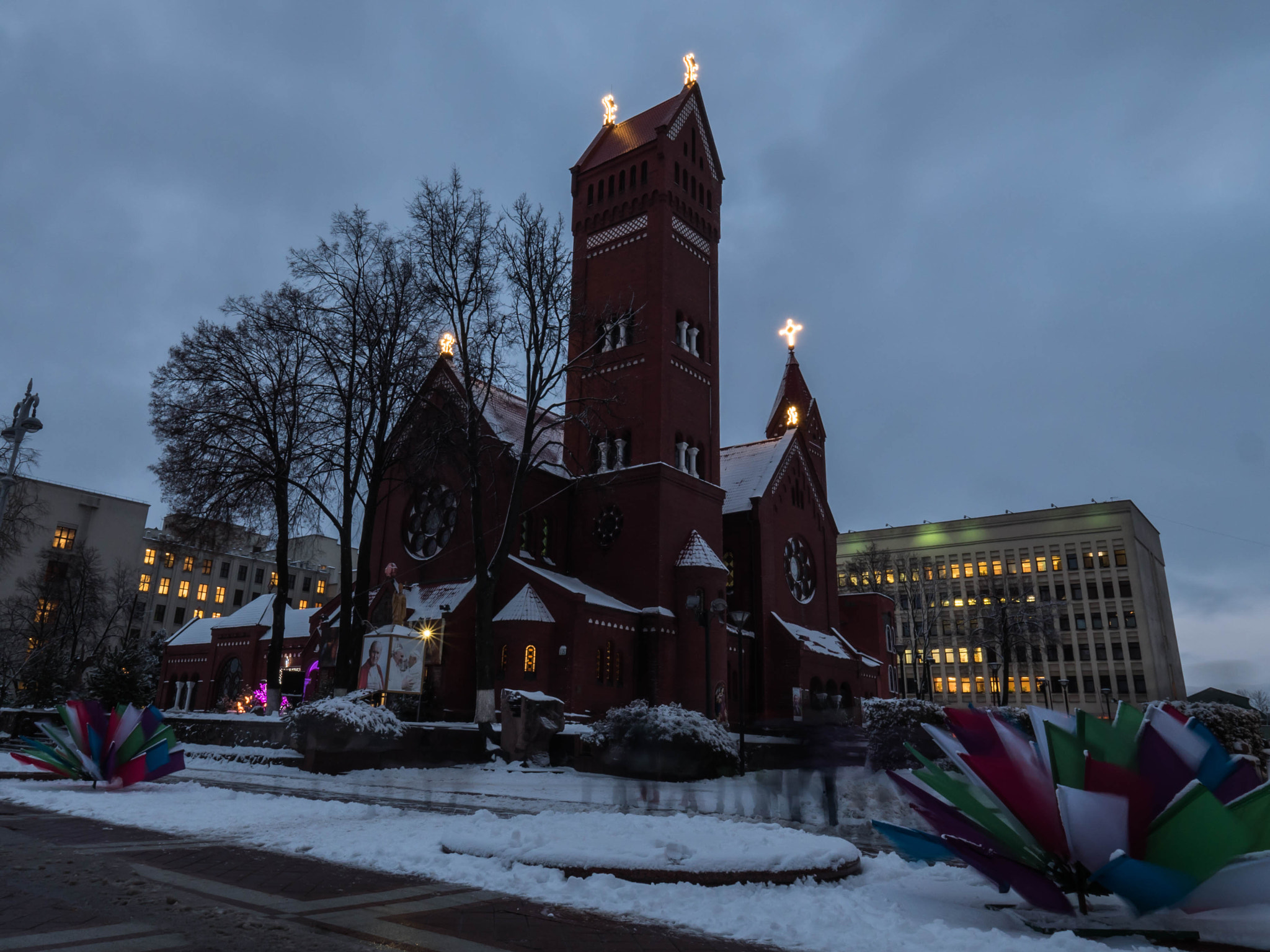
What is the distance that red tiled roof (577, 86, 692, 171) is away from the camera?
123 ft

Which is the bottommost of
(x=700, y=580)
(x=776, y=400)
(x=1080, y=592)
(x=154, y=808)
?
(x=154, y=808)

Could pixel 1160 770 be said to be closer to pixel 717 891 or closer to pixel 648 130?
pixel 717 891

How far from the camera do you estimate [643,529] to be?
3228 centimetres

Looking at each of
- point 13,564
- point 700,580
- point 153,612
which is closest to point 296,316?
point 700,580

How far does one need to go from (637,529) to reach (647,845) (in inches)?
1001

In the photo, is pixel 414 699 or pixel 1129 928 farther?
pixel 414 699

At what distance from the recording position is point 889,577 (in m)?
85.0

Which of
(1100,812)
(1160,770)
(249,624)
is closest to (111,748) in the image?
(1100,812)

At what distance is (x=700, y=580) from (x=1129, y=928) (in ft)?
87.2

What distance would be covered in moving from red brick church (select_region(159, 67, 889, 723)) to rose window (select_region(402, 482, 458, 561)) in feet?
0.29

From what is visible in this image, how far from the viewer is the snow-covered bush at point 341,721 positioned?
56.2 ft

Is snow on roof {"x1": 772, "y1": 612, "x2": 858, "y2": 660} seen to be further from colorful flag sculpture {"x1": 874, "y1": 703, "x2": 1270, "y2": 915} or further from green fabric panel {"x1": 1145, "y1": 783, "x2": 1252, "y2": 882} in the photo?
green fabric panel {"x1": 1145, "y1": 783, "x2": 1252, "y2": 882}

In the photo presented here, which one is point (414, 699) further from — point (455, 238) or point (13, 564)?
point (13, 564)

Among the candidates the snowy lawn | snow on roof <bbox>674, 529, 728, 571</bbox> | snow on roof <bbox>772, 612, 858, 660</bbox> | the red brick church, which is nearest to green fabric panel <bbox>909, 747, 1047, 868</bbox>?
the snowy lawn
